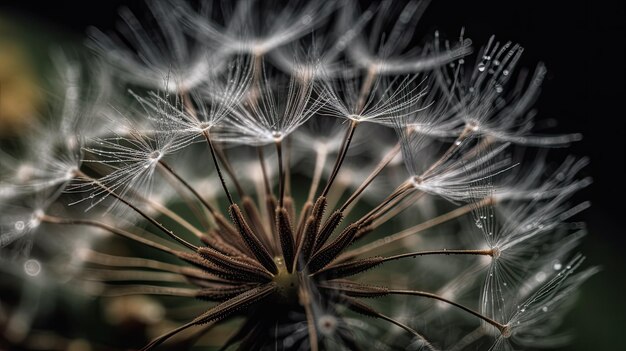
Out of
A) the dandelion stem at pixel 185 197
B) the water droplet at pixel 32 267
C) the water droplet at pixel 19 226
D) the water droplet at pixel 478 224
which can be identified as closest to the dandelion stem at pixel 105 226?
the water droplet at pixel 19 226

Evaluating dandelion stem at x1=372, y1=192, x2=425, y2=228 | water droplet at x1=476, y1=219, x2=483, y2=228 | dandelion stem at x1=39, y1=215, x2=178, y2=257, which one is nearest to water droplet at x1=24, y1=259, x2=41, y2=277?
dandelion stem at x1=39, y1=215, x2=178, y2=257

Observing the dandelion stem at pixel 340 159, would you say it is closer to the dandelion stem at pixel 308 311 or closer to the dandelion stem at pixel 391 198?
the dandelion stem at pixel 391 198

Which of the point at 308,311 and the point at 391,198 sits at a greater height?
the point at 391,198

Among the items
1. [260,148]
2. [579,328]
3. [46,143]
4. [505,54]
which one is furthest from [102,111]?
[579,328]

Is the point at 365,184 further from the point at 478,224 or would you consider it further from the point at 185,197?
the point at 185,197

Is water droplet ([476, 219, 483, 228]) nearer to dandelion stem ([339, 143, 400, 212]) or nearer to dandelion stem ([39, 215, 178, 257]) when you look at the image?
dandelion stem ([339, 143, 400, 212])

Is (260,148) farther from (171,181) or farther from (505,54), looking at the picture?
(505,54)

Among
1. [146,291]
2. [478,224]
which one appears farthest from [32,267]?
[478,224]

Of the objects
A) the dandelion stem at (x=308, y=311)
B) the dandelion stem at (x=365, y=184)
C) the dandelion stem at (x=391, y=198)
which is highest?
the dandelion stem at (x=365, y=184)
